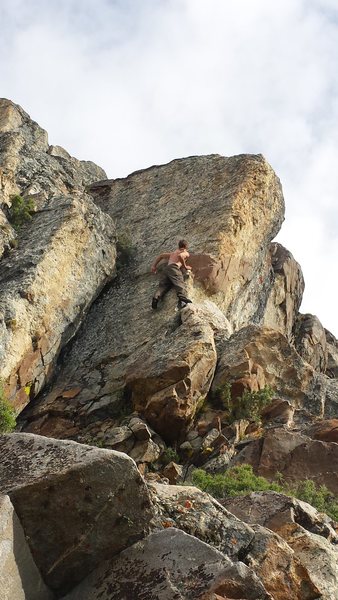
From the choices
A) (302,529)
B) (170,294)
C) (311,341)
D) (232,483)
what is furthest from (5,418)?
(311,341)

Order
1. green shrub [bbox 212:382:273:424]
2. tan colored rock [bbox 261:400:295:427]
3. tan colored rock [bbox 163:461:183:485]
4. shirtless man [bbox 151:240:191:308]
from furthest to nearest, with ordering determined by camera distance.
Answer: shirtless man [bbox 151:240:191:308] < tan colored rock [bbox 261:400:295:427] < green shrub [bbox 212:382:273:424] < tan colored rock [bbox 163:461:183:485]

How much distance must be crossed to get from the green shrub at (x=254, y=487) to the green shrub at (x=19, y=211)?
1163 centimetres

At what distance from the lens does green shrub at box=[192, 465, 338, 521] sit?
47.3 ft

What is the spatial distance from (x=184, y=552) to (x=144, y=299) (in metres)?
16.9

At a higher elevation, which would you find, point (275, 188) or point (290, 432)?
point (275, 188)

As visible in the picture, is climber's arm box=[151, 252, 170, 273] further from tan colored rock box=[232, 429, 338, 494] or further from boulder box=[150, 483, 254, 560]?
boulder box=[150, 483, 254, 560]

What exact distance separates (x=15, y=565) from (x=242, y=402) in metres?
13.1

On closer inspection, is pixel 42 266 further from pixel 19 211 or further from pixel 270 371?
pixel 270 371

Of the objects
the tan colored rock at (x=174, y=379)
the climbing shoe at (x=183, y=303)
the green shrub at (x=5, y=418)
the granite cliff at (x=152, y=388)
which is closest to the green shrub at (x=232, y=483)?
the granite cliff at (x=152, y=388)

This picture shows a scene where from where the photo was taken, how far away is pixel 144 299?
968 inches

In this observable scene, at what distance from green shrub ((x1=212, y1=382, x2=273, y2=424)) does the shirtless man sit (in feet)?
11.6

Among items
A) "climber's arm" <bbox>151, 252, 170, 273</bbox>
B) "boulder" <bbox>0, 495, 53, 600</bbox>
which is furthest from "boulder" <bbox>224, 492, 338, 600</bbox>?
"climber's arm" <bbox>151, 252, 170, 273</bbox>

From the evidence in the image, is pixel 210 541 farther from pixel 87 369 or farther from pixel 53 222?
pixel 53 222

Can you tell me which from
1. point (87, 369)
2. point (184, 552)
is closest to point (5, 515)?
point (184, 552)
